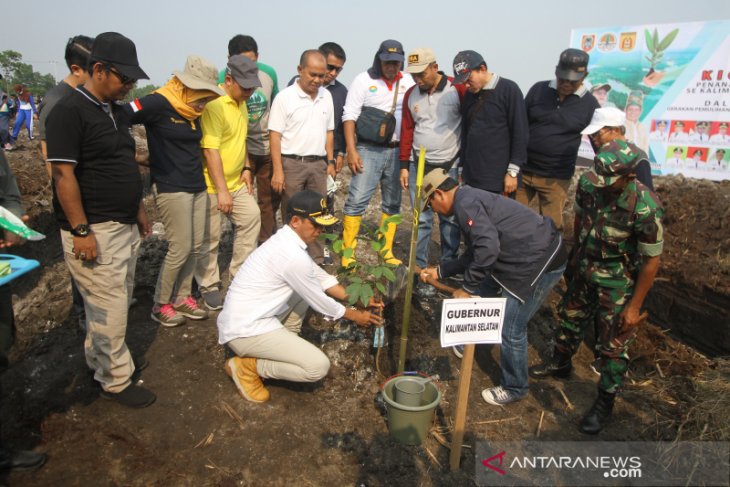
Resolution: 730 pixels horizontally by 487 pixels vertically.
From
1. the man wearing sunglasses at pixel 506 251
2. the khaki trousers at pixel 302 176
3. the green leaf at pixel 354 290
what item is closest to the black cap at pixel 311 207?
the green leaf at pixel 354 290

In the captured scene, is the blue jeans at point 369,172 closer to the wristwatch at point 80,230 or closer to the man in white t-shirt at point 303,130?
the man in white t-shirt at point 303,130

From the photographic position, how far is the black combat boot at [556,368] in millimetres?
3596

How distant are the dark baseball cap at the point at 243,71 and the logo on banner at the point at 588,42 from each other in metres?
8.71

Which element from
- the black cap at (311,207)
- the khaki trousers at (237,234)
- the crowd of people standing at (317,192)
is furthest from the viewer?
the khaki trousers at (237,234)

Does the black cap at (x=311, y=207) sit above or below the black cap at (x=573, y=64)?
below

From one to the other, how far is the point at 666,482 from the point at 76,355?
4.06 metres

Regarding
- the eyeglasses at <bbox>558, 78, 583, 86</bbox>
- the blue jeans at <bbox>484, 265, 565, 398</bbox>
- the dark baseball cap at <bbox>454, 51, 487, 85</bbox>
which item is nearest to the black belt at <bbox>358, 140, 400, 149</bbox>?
the dark baseball cap at <bbox>454, 51, 487, 85</bbox>

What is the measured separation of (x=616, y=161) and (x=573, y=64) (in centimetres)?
164

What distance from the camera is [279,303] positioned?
122 inches

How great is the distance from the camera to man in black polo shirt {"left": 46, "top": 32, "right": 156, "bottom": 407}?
253 cm

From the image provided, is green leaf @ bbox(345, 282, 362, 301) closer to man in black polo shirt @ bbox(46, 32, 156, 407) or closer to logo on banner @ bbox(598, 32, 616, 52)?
man in black polo shirt @ bbox(46, 32, 156, 407)

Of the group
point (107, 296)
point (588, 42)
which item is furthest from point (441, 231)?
point (588, 42)

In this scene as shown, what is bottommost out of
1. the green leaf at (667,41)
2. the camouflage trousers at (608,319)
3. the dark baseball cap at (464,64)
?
the camouflage trousers at (608,319)

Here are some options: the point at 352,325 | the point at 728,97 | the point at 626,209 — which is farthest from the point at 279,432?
the point at 728,97
